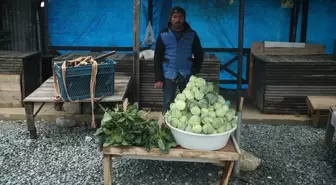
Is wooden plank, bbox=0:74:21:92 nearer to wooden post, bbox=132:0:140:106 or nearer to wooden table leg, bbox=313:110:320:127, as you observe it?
wooden post, bbox=132:0:140:106

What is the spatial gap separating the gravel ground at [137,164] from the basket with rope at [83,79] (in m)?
0.67

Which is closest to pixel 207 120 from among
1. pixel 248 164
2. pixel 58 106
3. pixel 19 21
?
pixel 248 164

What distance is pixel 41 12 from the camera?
24.0 ft

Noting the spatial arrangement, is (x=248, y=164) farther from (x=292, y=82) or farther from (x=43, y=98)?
(x=43, y=98)

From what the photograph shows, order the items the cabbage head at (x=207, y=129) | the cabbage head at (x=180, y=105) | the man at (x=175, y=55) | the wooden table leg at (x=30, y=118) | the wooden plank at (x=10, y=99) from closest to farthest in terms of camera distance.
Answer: the cabbage head at (x=207, y=129) → the cabbage head at (x=180, y=105) → the man at (x=175, y=55) → the wooden table leg at (x=30, y=118) → the wooden plank at (x=10, y=99)

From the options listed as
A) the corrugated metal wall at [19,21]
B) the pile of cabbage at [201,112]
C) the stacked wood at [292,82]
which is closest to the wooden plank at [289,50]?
the stacked wood at [292,82]

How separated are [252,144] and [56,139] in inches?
113

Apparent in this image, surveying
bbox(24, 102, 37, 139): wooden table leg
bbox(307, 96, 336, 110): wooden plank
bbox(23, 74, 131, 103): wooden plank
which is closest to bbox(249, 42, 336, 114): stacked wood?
bbox(307, 96, 336, 110): wooden plank

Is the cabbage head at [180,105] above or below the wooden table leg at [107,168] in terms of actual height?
above

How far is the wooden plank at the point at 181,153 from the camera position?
3293 mm

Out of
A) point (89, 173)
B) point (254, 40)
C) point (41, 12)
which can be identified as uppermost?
point (41, 12)

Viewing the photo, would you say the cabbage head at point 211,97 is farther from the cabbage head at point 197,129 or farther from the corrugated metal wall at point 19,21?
the corrugated metal wall at point 19,21

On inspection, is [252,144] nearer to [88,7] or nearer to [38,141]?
[38,141]

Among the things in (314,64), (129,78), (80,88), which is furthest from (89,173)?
(314,64)
